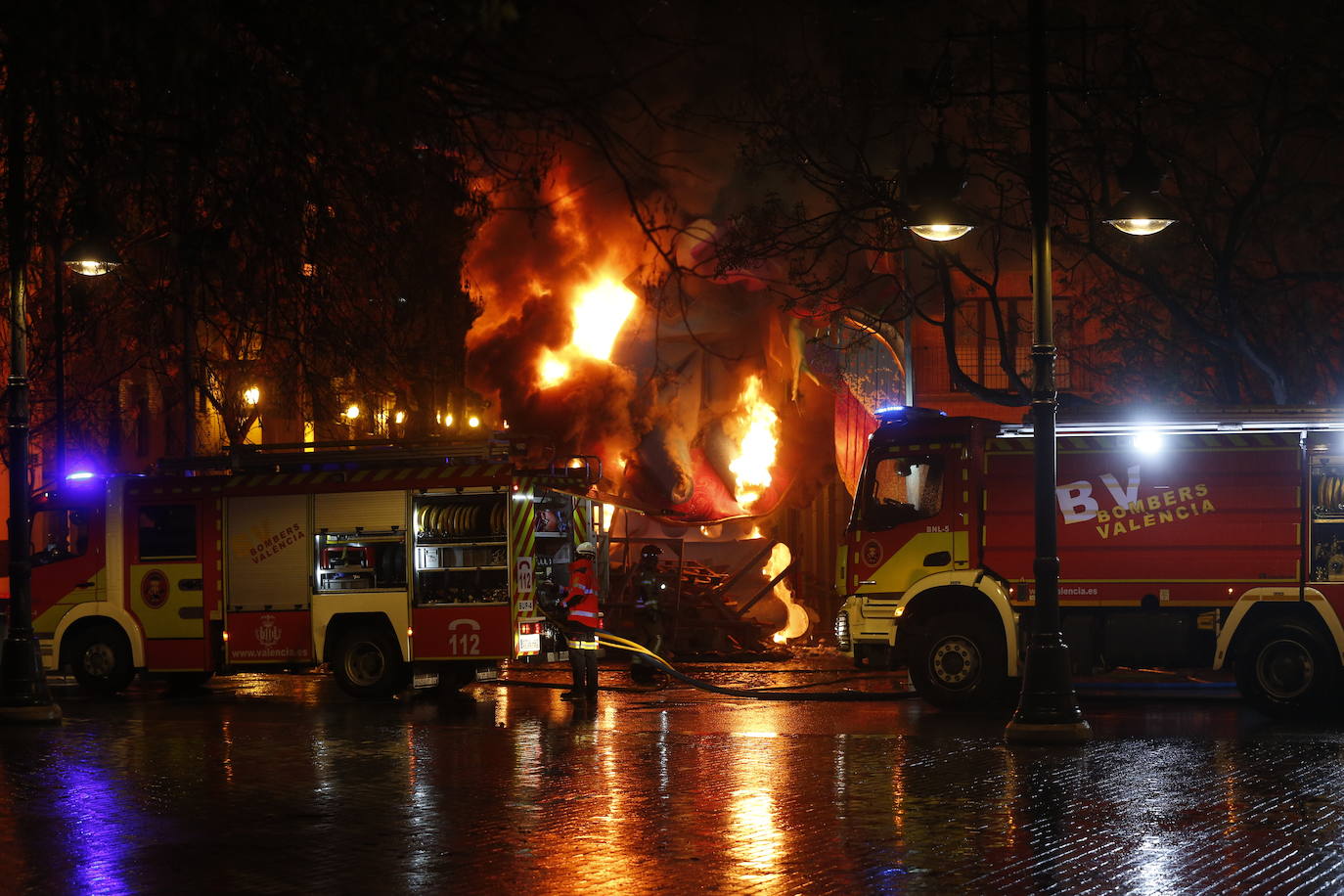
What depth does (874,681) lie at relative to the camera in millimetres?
19766

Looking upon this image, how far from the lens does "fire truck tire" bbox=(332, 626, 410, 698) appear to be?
57.4 ft

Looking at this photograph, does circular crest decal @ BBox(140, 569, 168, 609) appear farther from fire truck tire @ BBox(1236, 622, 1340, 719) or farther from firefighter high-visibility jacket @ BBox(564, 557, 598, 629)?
fire truck tire @ BBox(1236, 622, 1340, 719)

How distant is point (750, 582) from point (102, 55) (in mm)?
19635

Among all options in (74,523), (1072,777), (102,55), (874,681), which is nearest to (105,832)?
(102,55)

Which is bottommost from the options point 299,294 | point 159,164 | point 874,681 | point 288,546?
point 874,681

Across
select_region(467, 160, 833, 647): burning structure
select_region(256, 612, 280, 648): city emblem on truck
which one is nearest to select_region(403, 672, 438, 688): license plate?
select_region(256, 612, 280, 648): city emblem on truck

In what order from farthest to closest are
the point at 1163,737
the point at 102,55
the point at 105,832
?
the point at 1163,737 < the point at 105,832 < the point at 102,55

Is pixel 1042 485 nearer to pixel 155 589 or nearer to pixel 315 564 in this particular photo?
pixel 315 564

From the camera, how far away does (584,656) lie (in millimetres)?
16859

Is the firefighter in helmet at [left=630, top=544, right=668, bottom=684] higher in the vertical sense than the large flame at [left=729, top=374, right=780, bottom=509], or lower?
lower

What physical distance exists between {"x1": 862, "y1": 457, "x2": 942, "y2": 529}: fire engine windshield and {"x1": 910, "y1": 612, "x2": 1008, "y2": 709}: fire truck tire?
112 centimetres

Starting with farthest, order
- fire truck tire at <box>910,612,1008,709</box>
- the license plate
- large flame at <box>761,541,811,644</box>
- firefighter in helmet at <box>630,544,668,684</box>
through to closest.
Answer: large flame at <box>761,541,811,644</box> < firefighter in helmet at <box>630,544,668,684</box> < the license plate < fire truck tire at <box>910,612,1008,709</box>

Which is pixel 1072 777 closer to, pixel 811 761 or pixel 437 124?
pixel 811 761

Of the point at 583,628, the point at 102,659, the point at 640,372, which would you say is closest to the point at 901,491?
the point at 583,628
